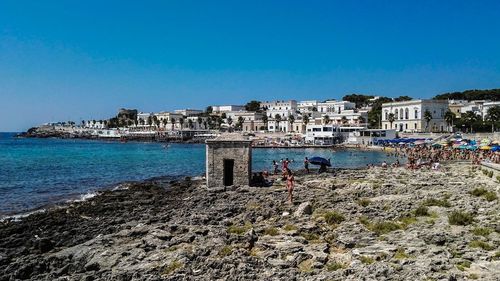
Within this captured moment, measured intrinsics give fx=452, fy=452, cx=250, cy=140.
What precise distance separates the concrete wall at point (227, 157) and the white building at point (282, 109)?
135 m

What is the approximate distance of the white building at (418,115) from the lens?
11219 cm

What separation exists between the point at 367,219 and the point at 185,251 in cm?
706

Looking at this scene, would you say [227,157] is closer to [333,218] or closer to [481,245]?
[333,218]

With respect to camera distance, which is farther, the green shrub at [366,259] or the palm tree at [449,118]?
the palm tree at [449,118]

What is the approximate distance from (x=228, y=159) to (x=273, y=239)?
13.4 metres

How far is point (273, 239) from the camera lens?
46.3 feet

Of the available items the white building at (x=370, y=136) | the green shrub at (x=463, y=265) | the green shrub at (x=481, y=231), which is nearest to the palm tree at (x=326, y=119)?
the white building at (x=370, y=136)

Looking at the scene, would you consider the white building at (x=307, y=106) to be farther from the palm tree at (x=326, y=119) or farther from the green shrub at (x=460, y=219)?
the green shrub at (x=460, y=219)

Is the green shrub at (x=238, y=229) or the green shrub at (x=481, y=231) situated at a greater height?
the green shrub at (x=481, y=231)

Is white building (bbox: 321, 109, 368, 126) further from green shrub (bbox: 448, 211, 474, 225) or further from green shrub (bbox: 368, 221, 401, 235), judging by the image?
green shrub (bbox: 368, 221, 401, 235)

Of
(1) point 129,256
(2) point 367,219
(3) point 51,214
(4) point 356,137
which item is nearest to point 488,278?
(2) point 367,219

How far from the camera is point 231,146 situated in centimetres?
2698

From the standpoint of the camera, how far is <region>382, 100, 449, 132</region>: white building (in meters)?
112

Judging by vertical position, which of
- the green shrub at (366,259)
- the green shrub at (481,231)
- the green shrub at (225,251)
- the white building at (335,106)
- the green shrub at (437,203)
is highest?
the white building at (335,106)
